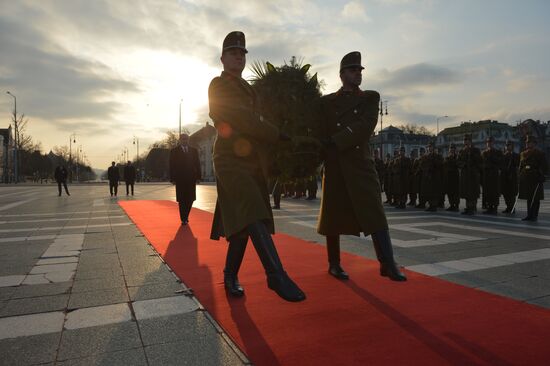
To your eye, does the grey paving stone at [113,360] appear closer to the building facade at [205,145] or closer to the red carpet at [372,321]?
the red carpet at [372,321]

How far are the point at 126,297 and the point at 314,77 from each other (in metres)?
2.55

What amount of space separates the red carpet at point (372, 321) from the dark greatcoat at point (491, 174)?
28.8 feet

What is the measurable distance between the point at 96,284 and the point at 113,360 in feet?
6.05

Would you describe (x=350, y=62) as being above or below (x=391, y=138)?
below

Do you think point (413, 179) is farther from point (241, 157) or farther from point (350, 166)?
point (241, 157)

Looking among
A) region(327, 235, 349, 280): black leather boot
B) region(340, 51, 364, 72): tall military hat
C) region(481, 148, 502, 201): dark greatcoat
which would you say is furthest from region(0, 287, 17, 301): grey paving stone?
region(481, 148, 502, 201): dark greatcoat

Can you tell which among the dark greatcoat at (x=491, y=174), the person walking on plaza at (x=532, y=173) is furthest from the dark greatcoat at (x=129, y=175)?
the person walking on plaza at (x=532, y=173)

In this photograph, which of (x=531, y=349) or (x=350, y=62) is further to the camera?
(x=350, y=62)

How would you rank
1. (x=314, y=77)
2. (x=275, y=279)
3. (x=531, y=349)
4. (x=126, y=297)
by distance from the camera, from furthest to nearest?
(x=314, y=77)
(x=126, y=297)
(x=275, y=279)
(x=531, y=349)

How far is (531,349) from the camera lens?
2.48m

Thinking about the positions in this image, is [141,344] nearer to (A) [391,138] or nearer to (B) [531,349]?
(B) [531,349]

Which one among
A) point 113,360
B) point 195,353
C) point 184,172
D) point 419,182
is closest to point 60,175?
point 184,172

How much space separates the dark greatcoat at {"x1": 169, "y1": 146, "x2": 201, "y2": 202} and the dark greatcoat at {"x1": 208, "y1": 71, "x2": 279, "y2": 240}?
5.58 meters

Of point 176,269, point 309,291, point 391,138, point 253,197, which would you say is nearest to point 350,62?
point 253,197
